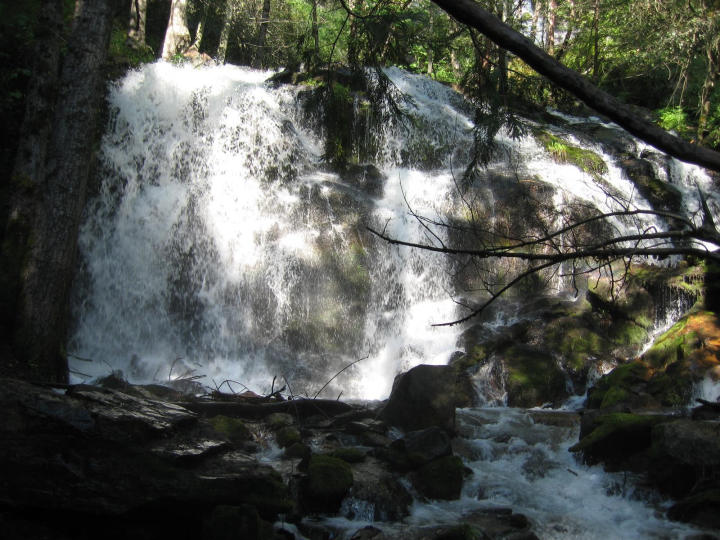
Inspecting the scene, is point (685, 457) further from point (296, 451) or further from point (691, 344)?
point (691, 344)

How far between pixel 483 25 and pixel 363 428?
5582 mm

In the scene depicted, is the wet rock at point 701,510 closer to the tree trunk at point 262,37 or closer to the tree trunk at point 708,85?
the tree trunk at point 708,85

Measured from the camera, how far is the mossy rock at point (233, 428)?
6.44m

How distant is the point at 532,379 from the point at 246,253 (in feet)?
21.4

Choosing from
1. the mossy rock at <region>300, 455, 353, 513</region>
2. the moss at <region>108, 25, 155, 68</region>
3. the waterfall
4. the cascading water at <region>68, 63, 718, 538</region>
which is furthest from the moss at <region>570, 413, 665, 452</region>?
the moss at <region>108, 25, 155, 68</region>

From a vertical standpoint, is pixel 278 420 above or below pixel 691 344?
below

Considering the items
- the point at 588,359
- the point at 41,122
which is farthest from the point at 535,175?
the point at 41,122

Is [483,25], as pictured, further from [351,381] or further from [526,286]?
[526,286]

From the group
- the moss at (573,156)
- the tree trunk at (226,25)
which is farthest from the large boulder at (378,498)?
the tree trunk at (226,25)

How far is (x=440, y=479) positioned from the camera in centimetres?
575

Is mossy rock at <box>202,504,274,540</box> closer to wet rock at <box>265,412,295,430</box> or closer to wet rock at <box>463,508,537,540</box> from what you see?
wet rock at <box>463,508,537,540</box>

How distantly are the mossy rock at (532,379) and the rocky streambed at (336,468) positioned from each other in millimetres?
1050

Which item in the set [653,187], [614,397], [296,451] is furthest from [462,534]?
[653,187]

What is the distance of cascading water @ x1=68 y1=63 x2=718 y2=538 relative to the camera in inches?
428
